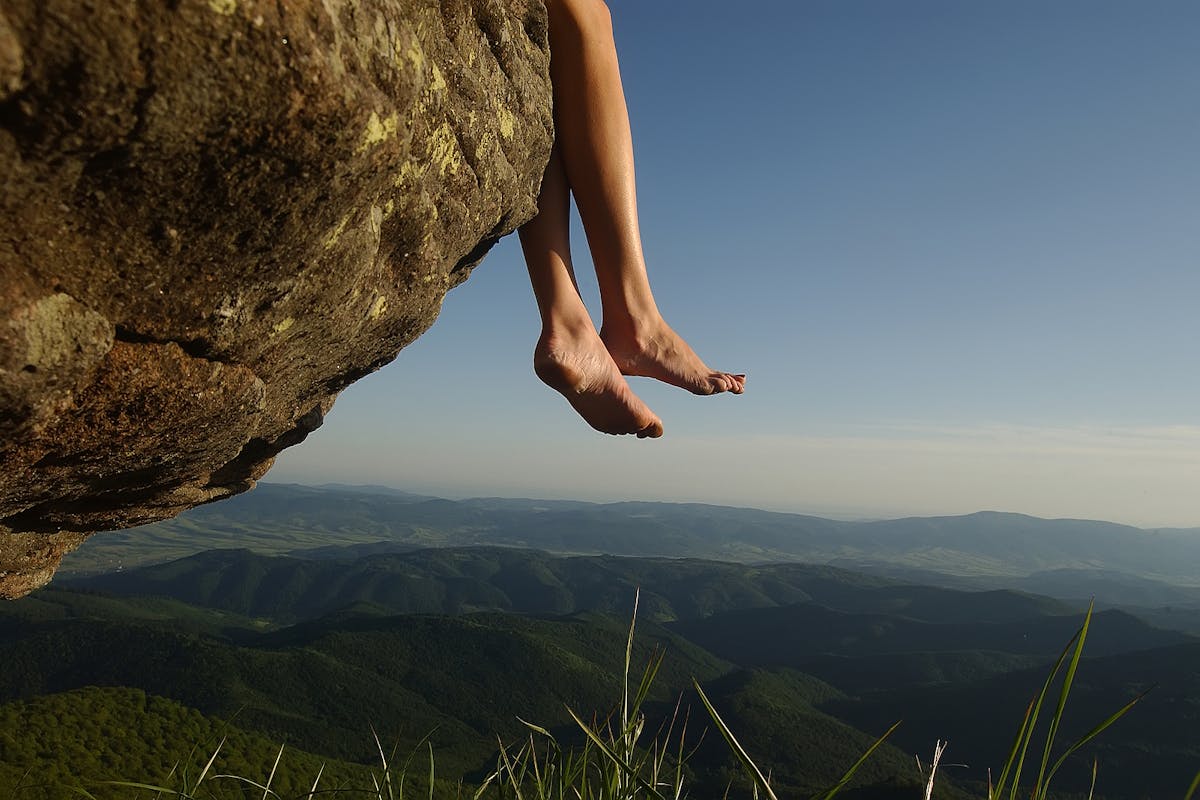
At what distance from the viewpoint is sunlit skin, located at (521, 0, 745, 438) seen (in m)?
2.15

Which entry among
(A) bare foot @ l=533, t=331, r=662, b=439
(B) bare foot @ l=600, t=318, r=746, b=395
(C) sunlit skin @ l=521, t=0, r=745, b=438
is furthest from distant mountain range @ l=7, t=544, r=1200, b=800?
(C) sunlit skin @ l=521, t=0, r=745, b=438

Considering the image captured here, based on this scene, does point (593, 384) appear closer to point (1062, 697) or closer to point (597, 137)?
point (597, 137)

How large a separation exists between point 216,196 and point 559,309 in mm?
1331

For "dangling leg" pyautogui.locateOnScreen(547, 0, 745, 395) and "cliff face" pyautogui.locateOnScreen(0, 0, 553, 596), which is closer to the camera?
"cliff face" pyautogui.locateOnScreen(0, 0, 553, 596)

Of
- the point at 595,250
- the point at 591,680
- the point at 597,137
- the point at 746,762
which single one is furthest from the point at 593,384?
the point at 591,680

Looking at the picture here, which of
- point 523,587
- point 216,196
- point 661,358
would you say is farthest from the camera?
point 523,587

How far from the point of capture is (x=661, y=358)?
2.89m

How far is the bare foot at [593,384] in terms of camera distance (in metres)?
2.38

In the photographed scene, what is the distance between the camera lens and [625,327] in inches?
106

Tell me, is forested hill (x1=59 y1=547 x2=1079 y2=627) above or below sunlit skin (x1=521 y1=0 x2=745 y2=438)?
below

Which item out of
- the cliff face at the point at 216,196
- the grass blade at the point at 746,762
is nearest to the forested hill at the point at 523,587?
the cliff face at the point at 216,196

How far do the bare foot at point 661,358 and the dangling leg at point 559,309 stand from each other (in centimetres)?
14

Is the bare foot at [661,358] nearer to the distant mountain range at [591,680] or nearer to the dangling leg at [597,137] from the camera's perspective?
the dangling leg at [597,137]

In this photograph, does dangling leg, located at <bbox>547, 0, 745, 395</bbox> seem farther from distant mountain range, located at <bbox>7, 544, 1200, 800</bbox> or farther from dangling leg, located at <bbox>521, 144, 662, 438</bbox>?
distant mountain range, located at <bbox>7, 544, 1200, 800</bbox>
